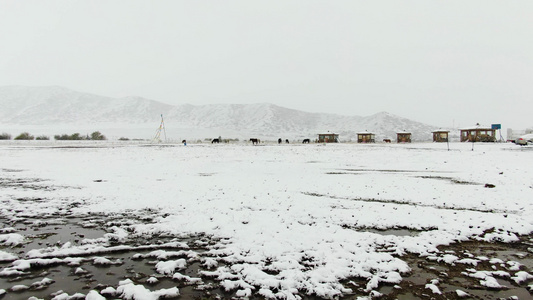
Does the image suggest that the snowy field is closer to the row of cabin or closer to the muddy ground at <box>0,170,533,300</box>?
the muddy ground at <box>0,170,533,300</box>

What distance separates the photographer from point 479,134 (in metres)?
55.8

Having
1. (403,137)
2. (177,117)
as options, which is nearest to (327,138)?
(403,137)

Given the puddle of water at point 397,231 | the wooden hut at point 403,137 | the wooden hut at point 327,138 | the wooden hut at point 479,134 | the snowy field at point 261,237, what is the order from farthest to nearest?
the wooden hut at point 327,138, the wooden hut at point 403,137, the wooden hut at point 479,134, the puddle of water at point 397,231, the snowy field at point 261,237

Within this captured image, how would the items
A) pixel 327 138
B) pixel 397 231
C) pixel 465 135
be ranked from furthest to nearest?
1. pixel 327 138
2. pixel 465 135
3. pixel 397 231

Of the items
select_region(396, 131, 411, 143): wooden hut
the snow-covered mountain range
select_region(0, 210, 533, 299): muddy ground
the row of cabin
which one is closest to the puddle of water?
select_region(0, 210, 533, 299): muddy ground

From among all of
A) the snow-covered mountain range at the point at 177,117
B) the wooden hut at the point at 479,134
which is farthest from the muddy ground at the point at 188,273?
the snow-covered mountain range at the point at 177,117

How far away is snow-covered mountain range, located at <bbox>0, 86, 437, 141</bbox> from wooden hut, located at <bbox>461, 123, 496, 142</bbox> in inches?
1775

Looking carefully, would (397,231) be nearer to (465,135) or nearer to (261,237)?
(261,237)

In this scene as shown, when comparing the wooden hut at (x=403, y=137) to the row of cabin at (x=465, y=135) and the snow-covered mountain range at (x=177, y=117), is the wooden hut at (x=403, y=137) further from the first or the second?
the snow-covered mountain range at (x=177, y=117)

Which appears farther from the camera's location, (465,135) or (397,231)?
(465,135)

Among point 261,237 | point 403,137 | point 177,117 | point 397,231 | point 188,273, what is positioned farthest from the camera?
point 177,117

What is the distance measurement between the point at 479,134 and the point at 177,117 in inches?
5025

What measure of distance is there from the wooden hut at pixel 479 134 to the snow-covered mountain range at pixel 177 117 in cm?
4508

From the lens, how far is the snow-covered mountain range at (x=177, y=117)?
119000 millimetres
